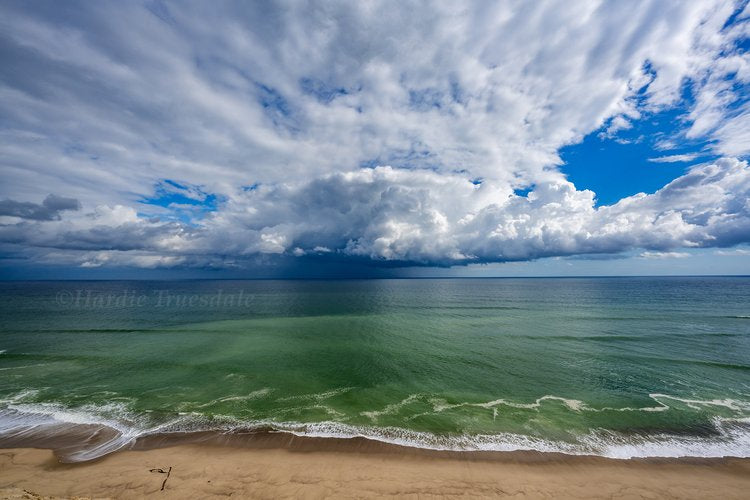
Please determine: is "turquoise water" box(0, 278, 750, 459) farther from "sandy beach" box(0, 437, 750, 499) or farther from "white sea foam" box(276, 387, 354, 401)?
"sandy beach" box(0, 437, 750, 499)

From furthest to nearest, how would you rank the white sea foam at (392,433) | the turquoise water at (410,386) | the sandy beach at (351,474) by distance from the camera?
the turquoise water at (410,386) → the white sea foam at (392,433) → the sandy beach at (351,474)

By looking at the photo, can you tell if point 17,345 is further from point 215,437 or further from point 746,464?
point 746,464

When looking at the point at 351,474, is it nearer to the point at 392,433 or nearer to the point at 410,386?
the point at 392,433

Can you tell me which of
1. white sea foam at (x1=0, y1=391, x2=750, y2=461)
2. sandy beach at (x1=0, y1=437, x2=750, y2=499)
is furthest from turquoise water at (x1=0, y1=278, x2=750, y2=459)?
sandy beach at (x1=0, y1=437, x2=750, y2=499)

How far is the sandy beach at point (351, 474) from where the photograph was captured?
1279cm

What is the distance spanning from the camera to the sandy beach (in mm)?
12789

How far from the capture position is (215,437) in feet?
57.1

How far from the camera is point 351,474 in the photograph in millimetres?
13891

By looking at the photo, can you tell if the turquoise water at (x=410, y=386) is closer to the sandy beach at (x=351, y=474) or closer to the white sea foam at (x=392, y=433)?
the white sea foam at (x=392, y=433)

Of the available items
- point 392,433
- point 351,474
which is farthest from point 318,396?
point 351,474

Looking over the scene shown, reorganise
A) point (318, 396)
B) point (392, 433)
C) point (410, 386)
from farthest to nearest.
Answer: point (410, 386)
point (318, 396)
point (392, 433)

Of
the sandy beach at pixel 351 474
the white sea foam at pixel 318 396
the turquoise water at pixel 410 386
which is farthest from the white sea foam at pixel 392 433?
the white sea foam at pixel 318 396

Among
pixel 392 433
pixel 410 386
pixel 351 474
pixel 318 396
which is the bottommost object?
pixel 318 396

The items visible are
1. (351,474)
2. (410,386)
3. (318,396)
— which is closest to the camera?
(351,474)
